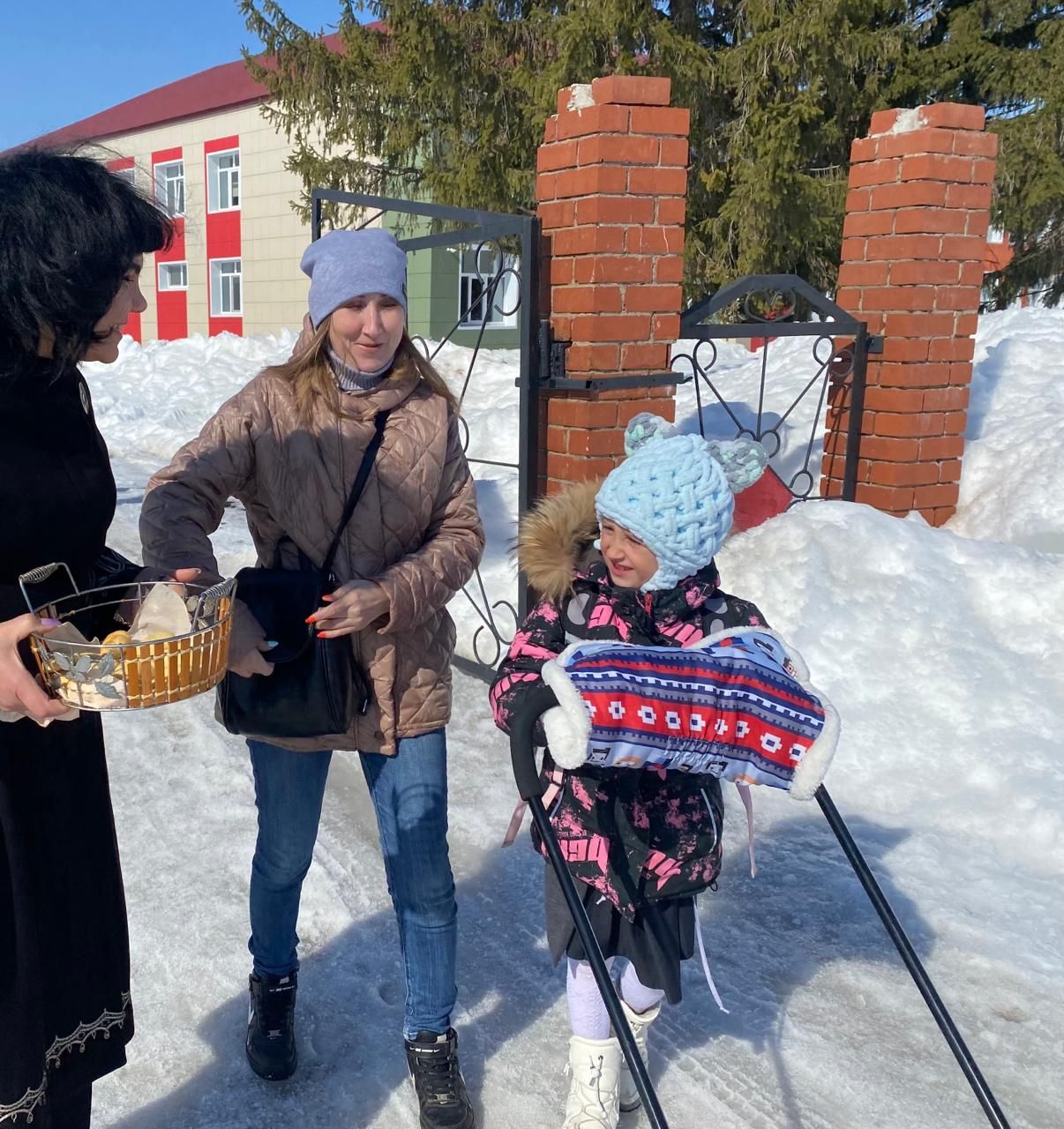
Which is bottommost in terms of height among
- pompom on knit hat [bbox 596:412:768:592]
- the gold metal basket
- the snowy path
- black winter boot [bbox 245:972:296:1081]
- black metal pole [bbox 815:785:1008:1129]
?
the snowy path

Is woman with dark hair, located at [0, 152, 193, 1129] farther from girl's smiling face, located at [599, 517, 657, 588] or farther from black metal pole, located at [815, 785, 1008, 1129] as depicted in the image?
black metal pole, located at [815, 785, 1008, 1129]

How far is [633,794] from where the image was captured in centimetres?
222

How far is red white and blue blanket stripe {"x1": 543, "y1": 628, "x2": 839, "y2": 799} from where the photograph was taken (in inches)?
72.7

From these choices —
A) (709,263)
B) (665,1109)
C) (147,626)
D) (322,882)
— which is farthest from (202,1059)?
(709,263)

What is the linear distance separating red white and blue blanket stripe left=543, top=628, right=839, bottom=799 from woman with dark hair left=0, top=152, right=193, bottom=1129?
86cm

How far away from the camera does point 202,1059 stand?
2605 mm

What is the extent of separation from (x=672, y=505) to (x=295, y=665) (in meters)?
0.86

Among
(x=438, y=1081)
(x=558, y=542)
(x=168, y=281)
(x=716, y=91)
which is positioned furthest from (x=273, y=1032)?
(x=168, y=281)

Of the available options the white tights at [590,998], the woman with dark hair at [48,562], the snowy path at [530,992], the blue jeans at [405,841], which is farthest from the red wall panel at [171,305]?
the white tights at [590,998]

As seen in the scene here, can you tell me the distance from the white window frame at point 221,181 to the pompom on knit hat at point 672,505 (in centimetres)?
2580

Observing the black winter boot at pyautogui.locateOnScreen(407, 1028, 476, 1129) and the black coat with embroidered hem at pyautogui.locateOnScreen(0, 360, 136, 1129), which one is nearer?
the black coat with embroidered hem at pyautogui.locateOnScreen(0, 360, 136, 1129)

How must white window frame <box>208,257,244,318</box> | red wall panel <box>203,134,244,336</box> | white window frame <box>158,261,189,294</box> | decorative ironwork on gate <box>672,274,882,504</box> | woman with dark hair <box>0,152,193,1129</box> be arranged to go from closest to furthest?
1. woman with dark hair <box>0,152,193,1129</box>
2. decorative ironwork on gate <box>672,274,882,504</box>
3. red wall panel <box>203,134,244,336</box>
4. white window frame <box>208,257,244,318</box>
5. white window frame <box>158,261,189,294</box>

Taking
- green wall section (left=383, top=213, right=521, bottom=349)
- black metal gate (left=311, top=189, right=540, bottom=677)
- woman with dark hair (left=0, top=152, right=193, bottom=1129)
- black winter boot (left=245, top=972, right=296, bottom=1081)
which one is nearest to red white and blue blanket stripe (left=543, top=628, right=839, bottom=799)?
woman with dark hair (left=0, top=152, right=193, bottom=1129)

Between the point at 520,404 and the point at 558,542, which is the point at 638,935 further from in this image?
the point at 520,404
